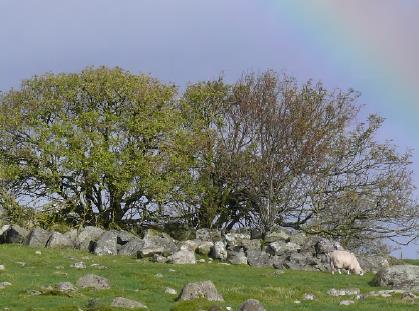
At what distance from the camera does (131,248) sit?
4481 centimetres

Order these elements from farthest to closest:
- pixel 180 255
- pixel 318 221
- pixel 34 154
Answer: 1. pixel 318 221
2. pixel 34 154
3. pixel 180 255

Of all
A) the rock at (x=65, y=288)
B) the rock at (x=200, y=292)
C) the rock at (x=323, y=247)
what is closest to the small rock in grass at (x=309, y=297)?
the rock at (x=200, y=292)

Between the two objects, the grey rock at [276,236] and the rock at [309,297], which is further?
the grey rock at [276,236]

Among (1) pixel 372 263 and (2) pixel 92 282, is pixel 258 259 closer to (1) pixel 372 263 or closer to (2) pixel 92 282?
(1) pixel 372 263

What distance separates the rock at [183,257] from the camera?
40719 mm

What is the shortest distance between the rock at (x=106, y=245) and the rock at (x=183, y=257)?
16.4ft

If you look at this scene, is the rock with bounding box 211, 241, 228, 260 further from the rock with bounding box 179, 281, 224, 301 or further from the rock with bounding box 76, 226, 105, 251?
the rock with bounding box 179, 281, 224, 301

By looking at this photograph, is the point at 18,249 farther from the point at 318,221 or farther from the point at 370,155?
the point at 370,155

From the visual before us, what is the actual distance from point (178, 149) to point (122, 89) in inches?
257

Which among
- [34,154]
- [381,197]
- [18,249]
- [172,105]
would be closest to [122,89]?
[172,105]

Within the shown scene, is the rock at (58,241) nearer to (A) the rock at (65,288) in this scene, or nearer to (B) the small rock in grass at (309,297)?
(A) the rock at (65,288)

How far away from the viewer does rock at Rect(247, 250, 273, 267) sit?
139 ft

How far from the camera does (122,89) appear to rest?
56.3m

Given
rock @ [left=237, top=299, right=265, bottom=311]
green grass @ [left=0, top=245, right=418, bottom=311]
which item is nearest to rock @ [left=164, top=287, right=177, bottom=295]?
green grass @ [left=0, top=245, right=418, bottom=311]
